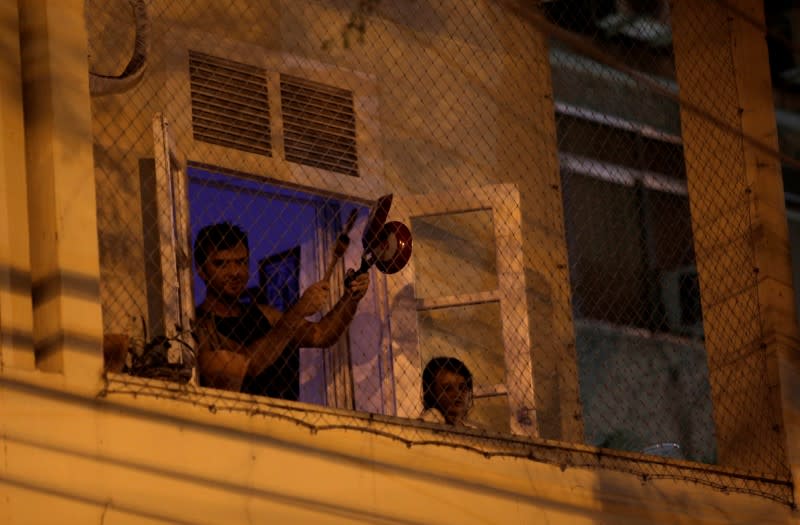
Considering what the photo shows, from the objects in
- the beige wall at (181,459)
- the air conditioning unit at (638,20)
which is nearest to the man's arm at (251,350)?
the beige wall at (181,459)

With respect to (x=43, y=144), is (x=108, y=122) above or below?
above

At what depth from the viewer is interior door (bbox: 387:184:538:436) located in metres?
7.19

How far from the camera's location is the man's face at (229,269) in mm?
6328

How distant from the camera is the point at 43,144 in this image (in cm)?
539

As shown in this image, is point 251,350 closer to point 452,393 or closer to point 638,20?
point 452,393

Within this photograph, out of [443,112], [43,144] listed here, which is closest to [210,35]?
[443,112]

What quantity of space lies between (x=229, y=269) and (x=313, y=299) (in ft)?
1.06

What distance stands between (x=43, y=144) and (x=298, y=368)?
2.13m

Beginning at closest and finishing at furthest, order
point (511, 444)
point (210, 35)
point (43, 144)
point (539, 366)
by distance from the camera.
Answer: point (43, 144) → point (511, 444) → point (210, 35) → point (539, 366)

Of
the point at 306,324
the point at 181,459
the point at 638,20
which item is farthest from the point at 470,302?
the point at 638,20

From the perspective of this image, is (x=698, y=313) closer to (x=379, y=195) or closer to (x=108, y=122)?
(x=379, y=195)

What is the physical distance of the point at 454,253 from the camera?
768 cm

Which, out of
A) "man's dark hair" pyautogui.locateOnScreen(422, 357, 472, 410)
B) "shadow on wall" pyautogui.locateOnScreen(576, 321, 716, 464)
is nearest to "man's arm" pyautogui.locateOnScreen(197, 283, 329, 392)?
"man's dark hair" pyautogui.locateOnScreen(422, 357, 472, 410)

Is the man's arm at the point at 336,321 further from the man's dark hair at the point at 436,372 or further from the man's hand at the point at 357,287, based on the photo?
the man's dark hair at the point at 436,372
